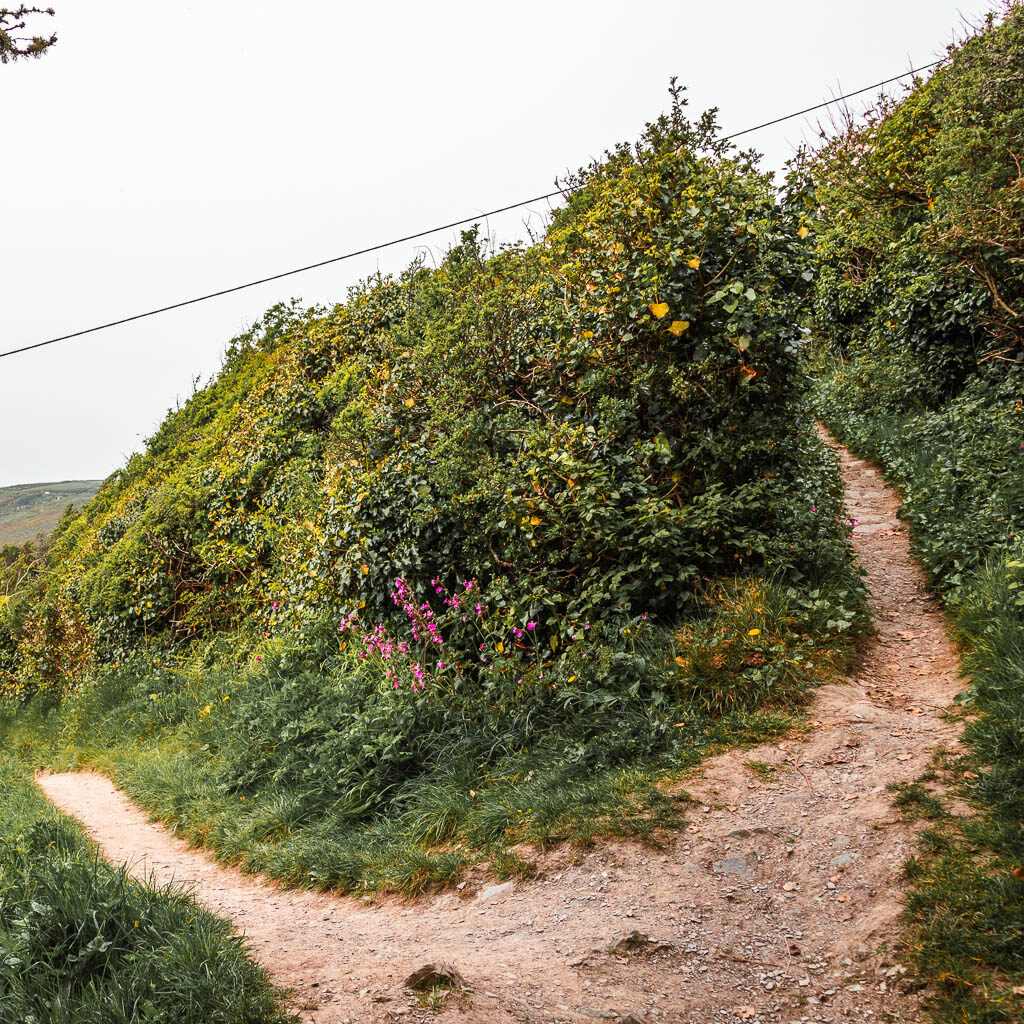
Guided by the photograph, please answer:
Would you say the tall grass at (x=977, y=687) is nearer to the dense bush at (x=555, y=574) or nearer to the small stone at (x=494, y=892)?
the dense bush at (x=555, y=574)

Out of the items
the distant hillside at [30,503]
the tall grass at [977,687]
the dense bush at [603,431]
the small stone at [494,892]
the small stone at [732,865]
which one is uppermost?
the distant hillside at [30,503]

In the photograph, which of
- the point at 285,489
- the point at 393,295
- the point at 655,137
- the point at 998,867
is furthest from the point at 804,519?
the point at 393,295

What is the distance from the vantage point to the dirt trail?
104 inches

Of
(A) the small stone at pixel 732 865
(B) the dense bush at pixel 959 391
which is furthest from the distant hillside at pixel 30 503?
(A) the small stone at pixel 732 865

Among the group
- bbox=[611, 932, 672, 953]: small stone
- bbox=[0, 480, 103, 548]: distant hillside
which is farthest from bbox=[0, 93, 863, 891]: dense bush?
bbox=[0, 480, 103, 548]: distant hillside

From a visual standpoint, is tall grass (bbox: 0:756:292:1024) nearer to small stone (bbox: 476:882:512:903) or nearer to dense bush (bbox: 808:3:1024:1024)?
small stone (bbox: 476:882:512:903)

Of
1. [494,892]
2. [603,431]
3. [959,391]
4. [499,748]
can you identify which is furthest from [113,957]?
[959,391]

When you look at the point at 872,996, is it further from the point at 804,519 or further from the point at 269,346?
the point at 269,346

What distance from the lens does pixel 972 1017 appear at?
223 cm

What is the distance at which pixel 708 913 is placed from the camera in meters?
3.18

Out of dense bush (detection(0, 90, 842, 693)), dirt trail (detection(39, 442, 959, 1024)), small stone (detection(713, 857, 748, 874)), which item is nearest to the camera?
dirt trail (detection(39, 442, 959, 1024))

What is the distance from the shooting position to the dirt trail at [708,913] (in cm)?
264

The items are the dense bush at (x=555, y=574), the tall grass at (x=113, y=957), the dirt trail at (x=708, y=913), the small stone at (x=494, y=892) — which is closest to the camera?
the tall grass at (x=113, y=957)

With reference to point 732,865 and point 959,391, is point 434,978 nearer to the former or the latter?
point 732,865
